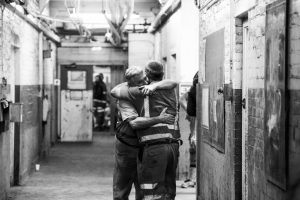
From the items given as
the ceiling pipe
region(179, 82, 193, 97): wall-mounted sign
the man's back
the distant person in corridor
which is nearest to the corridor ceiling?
the ceiling pipe

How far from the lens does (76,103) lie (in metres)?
16.3

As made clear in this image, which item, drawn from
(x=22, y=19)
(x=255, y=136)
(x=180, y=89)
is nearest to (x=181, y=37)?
(x=180, y=89)

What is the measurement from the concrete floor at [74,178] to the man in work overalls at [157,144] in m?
2.35

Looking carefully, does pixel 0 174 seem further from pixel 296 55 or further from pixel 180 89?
pixel 296 55

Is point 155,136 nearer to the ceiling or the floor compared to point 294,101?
nearer to the floor

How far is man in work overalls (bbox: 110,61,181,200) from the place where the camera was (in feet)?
18.3

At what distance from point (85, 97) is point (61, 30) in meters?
2.14

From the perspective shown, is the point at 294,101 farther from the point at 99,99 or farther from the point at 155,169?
the point at 99,99

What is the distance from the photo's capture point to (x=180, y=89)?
9227 mm

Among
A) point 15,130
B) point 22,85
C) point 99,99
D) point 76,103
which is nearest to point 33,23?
point 22,85

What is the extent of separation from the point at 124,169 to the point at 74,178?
3780 millimetres

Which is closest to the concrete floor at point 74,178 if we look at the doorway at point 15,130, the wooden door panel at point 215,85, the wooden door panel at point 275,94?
the doorway at point 15,130

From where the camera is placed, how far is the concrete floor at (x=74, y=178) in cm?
834

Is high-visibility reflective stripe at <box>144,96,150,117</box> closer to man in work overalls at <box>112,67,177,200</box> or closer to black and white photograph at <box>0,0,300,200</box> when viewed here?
black and white photograph at <box>0,0,300,200</box>
